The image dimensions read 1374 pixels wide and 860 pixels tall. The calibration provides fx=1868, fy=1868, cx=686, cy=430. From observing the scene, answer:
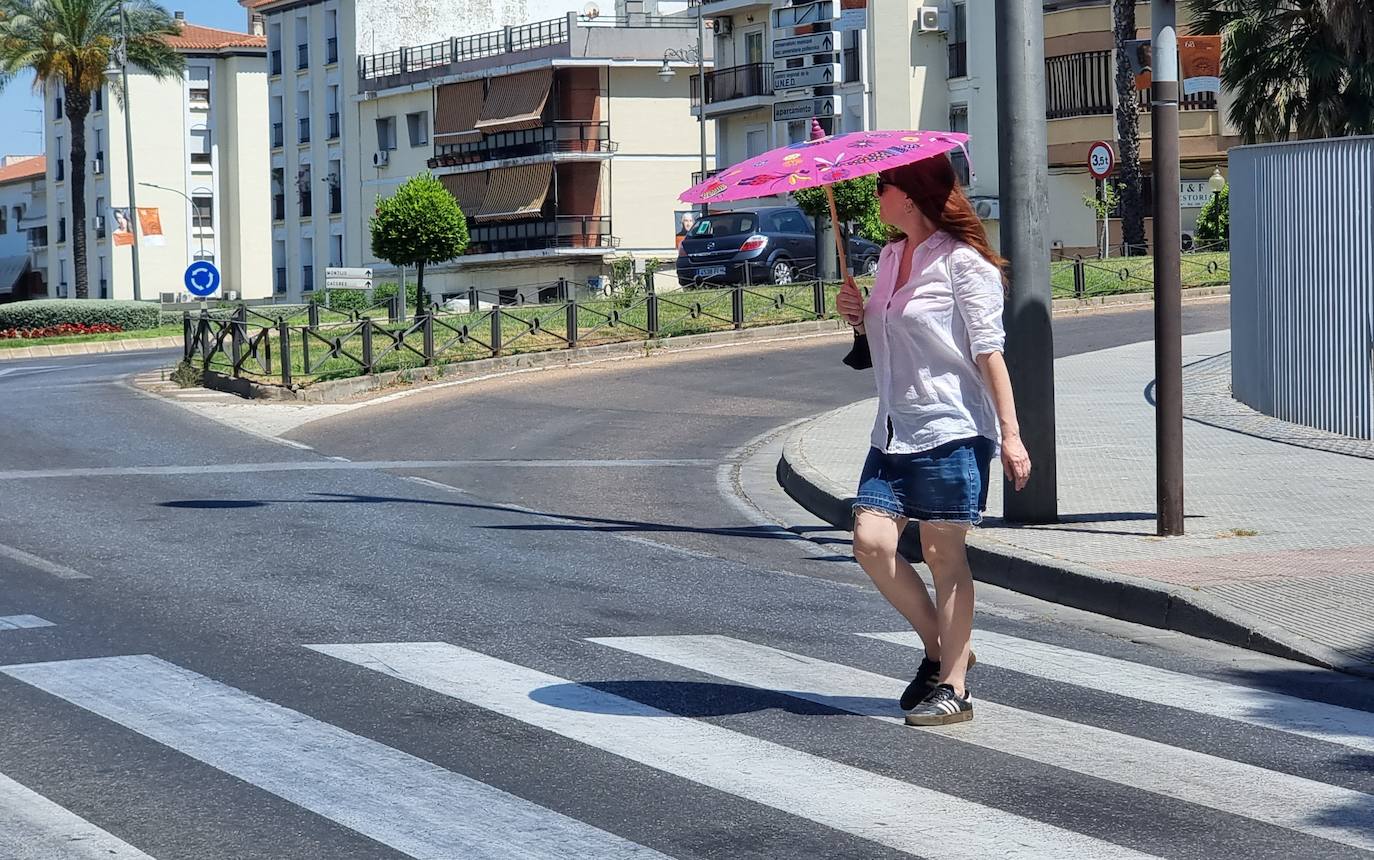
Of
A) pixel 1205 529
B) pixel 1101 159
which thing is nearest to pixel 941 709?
pixel 1205 529

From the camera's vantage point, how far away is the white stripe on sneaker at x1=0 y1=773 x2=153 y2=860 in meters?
4.59

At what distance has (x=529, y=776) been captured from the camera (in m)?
5.34

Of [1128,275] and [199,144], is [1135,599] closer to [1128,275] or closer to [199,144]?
[1128,275]

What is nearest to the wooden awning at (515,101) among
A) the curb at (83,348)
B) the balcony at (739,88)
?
the balcony at (739,88)

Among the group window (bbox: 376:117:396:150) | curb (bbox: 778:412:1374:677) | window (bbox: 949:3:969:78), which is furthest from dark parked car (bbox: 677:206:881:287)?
window (bbox: 376:117:396:150)

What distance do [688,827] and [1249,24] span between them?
83.9 ft

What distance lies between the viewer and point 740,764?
18.0 ft

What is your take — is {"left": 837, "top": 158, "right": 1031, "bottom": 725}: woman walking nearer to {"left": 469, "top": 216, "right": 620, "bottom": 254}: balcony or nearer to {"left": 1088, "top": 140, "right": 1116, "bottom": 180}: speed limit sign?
{"left": 1088, "top": 140, "right": 1116, "bottom": 180}: speed limit sign

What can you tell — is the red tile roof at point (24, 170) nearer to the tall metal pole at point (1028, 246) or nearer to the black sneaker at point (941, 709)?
the tall metal pole at point (1028, 246)

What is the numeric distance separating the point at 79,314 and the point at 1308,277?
134 feet

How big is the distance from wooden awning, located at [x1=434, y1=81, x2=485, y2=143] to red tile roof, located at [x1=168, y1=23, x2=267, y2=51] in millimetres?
15174

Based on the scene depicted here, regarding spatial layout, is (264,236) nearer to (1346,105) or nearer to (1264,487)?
(1346,105)

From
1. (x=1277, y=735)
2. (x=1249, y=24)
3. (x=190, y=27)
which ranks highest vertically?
(x=190, y=27)

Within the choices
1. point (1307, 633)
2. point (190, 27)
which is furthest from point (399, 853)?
point (190, 27)
